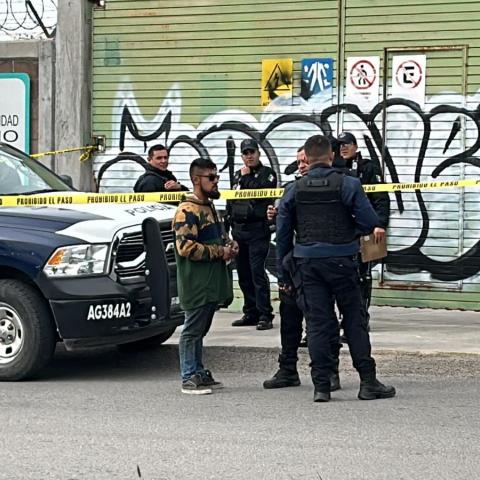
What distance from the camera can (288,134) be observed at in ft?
42.3

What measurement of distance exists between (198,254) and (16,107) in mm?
7058

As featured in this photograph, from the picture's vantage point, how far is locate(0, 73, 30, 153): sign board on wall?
46.1 ft

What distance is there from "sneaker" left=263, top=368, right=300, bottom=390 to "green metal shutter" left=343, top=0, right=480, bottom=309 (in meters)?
4.37

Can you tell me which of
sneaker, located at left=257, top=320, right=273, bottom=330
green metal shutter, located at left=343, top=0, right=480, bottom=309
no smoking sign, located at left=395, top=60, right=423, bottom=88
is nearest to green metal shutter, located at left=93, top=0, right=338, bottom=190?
green metal shutter, located at left=343, top=0, right=480, bottom=309

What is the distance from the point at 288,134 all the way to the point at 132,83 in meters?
2.22

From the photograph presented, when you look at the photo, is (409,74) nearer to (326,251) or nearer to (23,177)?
(23,177)

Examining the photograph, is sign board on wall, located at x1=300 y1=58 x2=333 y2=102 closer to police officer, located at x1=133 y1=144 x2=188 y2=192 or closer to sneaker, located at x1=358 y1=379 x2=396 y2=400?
police officer, located at x1=133 y1=144 x2=188 y2=192

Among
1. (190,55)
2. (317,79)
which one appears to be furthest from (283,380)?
(190,55)

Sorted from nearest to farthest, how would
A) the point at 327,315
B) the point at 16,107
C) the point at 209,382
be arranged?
the point at 327,315
the point at 209,382
the point at 16,107

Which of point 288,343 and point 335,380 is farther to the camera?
point 288,343

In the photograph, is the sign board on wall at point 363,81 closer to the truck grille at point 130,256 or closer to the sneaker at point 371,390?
the truck grille at point 130,256

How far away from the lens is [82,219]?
841 cm

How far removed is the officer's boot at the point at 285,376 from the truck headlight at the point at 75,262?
5.09ft

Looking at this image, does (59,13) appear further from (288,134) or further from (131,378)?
(131,378)
